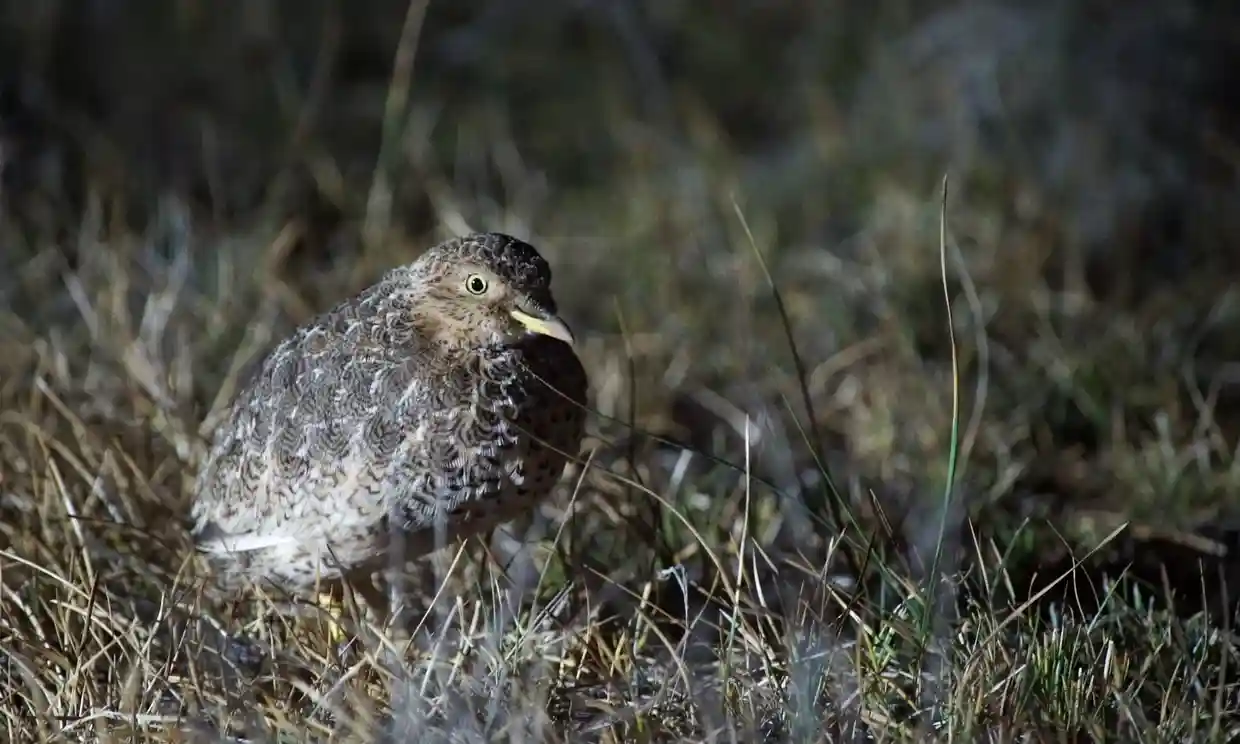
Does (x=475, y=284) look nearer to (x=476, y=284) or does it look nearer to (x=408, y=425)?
(x=476, y=284)

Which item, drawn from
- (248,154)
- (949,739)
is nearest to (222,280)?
(248,154)

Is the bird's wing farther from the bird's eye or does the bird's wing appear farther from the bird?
the bird's eye

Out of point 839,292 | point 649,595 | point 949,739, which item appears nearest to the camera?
point 949,739

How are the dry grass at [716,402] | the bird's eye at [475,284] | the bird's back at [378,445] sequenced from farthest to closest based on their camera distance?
the bird's eye at [475,284]
the bird's back at [378,445]
the dry grass at [716,402]

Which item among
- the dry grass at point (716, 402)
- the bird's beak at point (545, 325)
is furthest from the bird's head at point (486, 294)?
the dry grass at point (716, 402)

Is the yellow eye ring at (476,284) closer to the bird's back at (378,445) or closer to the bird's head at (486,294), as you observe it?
the bird's head at (486,294)

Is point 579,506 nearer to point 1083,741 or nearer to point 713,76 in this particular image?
point 1083,741

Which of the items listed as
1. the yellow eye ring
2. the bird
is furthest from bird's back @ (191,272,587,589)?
the yellow eye ring

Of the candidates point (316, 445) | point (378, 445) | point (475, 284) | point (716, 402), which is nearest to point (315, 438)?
point (316, 445)
